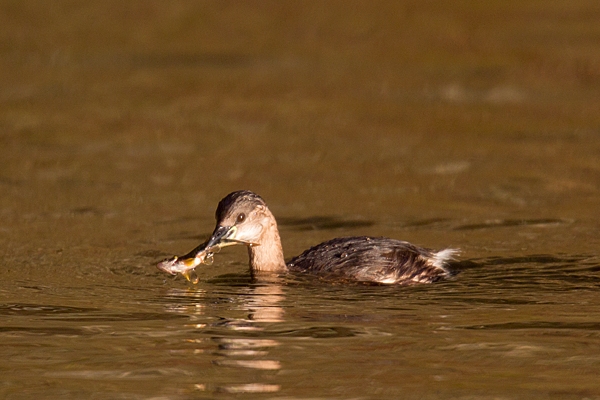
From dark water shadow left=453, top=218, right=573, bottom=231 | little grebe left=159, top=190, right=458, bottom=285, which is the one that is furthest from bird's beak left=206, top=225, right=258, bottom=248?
dark water shadow left=453, top=218, right=573, bottom=231

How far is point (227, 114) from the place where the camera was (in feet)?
54.8

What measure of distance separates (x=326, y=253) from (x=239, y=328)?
1.89 meters

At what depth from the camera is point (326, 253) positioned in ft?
32.5

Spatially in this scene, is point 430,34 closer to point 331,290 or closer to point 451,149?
point 451,149

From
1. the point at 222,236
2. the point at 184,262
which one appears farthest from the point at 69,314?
the point at 222,236

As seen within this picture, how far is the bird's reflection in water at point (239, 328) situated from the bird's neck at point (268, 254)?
0.28 metres

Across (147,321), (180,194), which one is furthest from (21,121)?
(147,321)

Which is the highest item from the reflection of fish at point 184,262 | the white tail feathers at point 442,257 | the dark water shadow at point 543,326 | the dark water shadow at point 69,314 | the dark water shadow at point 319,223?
the dark water shadow at point 319,223

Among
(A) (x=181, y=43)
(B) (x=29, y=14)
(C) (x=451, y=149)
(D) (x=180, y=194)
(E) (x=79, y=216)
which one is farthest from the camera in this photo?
(B) (x=29, y=14)

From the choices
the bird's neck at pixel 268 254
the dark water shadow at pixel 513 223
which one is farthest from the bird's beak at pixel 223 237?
the dark water shadow at pixel 513 223

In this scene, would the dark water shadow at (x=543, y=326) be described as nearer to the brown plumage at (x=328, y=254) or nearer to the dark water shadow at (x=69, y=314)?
the brown plumage at (x=328, y=254)

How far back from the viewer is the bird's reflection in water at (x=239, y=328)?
717 centimetres

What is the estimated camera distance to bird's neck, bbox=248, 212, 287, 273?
32.6 feet

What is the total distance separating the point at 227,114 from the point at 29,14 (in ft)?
21.7
